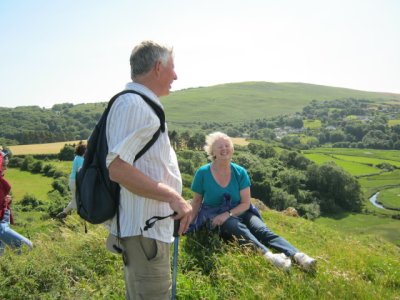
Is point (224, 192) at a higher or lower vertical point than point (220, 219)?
higher

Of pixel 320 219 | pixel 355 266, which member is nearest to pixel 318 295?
pixel 355 266

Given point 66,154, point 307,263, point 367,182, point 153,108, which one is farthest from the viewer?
point 367,182

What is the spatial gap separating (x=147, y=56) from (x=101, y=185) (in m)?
1.08

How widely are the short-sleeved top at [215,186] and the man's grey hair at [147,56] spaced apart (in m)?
3.63

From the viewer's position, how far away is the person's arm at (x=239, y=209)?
6.16 meters

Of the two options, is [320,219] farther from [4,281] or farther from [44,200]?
[4,281]

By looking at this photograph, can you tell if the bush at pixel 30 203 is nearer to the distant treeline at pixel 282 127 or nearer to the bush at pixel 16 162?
the bush at pixel 16 162

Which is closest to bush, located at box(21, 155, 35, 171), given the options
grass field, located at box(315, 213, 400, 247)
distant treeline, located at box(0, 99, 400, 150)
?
distant treeline, located at box(0, 99, 400, 150)

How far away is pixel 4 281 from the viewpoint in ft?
16.7

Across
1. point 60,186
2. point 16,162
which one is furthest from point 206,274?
point 16,162

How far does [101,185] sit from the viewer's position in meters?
3.05

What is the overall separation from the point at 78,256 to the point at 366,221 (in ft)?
198

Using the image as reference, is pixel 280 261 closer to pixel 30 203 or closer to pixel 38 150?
pixel 30 203

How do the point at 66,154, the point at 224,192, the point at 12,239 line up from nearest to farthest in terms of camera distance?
the point at 224,192, the point at 12,239, the point at 66,154
